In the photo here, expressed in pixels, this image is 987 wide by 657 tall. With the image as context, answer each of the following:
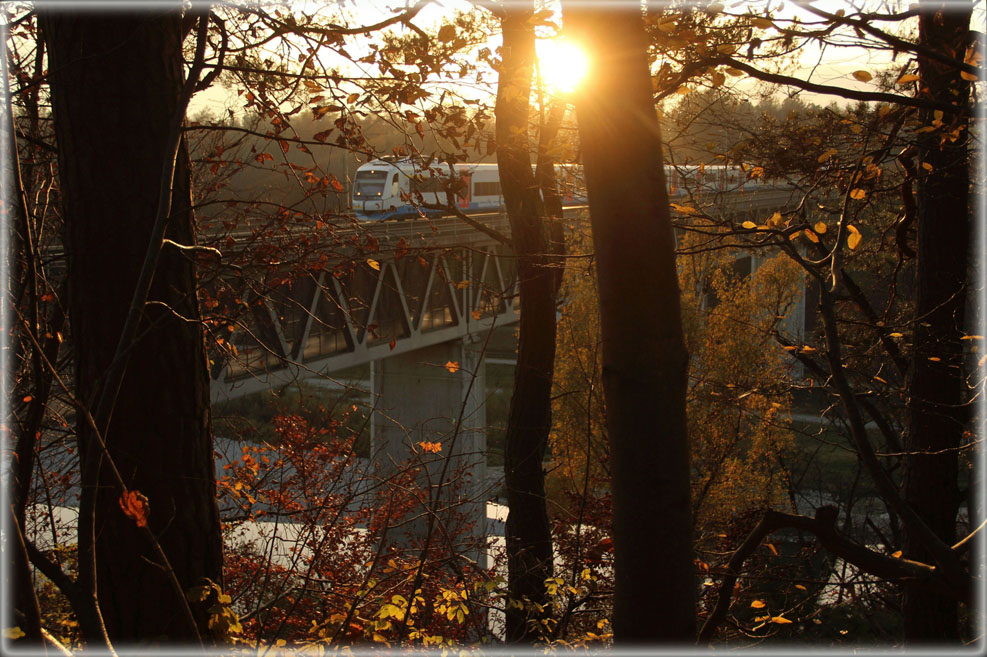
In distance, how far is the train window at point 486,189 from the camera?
1254 inches

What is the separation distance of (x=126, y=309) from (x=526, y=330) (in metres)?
4.02

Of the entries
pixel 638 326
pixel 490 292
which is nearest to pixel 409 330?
pixel 490 292

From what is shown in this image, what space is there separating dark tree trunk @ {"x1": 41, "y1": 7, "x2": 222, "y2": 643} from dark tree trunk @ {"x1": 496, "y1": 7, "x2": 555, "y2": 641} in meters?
3.07

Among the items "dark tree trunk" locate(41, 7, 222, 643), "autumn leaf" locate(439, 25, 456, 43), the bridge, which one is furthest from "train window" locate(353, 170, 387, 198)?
"dark tree trunk" locate(41, 7, 222, 643)

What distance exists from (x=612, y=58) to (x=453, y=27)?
3.72 metres

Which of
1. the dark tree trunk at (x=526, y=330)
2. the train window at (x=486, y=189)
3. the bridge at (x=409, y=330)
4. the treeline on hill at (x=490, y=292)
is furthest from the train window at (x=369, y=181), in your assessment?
the dark tree trunk at (x=526, y=330)

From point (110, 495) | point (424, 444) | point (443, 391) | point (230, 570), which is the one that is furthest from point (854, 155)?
point (443, 391)

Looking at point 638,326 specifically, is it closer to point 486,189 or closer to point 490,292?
point 490,292

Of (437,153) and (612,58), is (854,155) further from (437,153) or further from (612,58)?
(612,58)

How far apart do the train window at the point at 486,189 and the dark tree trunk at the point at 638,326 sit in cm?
2973

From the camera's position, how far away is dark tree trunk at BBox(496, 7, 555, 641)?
→ 21.4ft

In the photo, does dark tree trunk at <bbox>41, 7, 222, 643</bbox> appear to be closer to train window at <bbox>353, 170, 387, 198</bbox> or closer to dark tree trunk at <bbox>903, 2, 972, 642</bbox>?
dark tree trunk at <bbox>903, 2, 972, 642</bbox>

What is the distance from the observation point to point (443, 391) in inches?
998

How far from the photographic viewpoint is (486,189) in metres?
32.8
